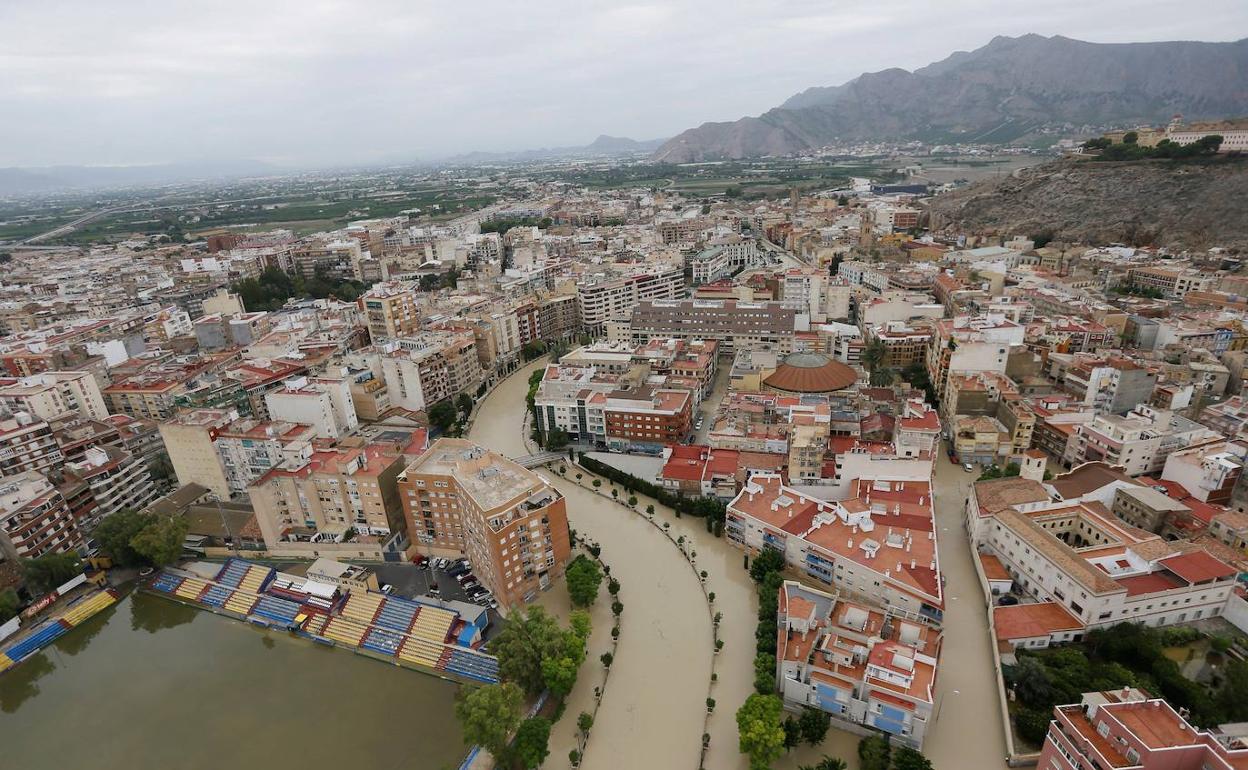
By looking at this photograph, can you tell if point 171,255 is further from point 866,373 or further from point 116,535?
point 866,373

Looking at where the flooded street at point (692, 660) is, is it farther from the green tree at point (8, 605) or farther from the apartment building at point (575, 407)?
the green tree at point (8, 605)

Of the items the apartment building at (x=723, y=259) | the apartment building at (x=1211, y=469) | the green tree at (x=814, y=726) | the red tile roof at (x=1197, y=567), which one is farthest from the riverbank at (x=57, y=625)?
the apartment building at (x=723, y=259)

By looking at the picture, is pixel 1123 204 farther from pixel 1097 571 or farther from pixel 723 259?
pixel 1097 571

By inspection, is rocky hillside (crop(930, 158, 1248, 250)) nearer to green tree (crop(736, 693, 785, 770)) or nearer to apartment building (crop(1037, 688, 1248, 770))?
apartment building (crop(1037, 688, 1248, 770))

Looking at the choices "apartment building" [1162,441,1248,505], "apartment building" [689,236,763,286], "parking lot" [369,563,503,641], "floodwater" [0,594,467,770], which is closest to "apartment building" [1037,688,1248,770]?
"apartment building" [1162,441,1248,505]

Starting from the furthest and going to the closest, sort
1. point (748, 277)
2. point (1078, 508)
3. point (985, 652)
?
Result: point (748, 277)
point (1078, 508)
point (985, 652)

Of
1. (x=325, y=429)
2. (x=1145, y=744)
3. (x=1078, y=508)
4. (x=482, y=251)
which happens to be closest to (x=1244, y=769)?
(x=1145, y=744)
